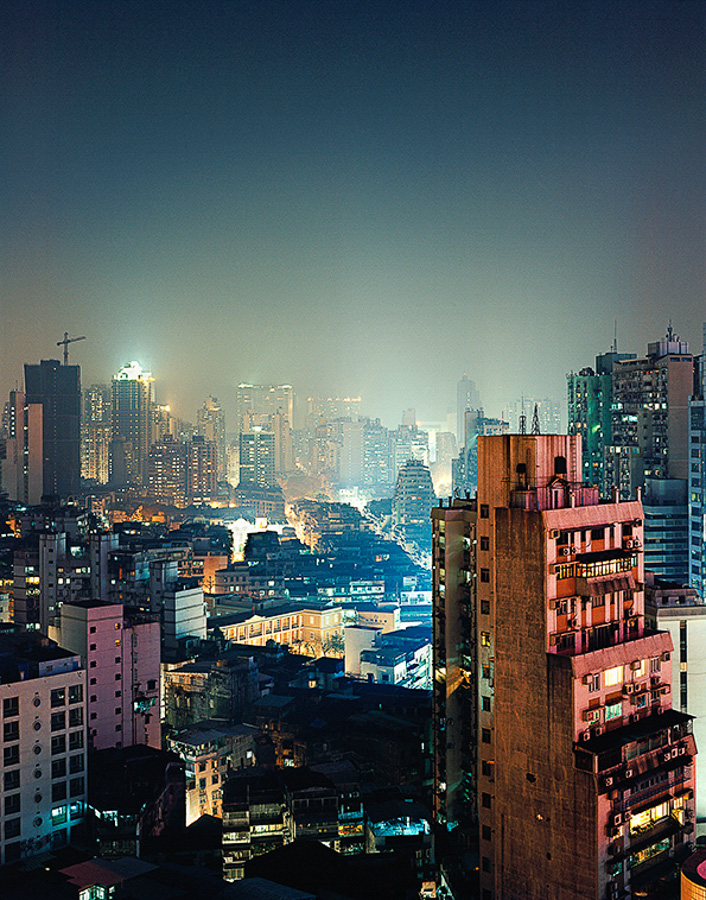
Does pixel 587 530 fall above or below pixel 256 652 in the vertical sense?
above

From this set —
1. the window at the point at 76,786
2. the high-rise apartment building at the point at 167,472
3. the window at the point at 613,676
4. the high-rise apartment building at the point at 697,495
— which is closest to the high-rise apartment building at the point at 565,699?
the window at the point at 613,676

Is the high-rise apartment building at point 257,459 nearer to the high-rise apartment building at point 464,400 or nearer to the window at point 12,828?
the high-rise apartment building at point 464,400

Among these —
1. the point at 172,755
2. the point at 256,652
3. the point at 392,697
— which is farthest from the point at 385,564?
the point at 172,755

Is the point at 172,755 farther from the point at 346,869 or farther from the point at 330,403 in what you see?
the point at 330,403

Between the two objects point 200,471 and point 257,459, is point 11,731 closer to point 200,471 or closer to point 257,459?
point 200,471

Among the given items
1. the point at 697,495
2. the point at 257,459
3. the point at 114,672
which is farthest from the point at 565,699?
the point at 257,459

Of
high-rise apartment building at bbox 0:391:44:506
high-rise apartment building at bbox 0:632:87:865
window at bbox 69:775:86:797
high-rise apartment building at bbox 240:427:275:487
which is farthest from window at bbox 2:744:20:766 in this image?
high-rise apartment building at bbox 240:427:275:487

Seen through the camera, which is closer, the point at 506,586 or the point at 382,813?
the point at 506,586

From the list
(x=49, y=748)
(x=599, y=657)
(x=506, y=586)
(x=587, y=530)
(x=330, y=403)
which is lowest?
(x=49, y=748)
